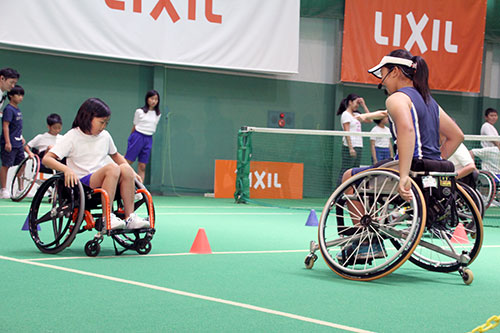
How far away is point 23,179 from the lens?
7461 mm

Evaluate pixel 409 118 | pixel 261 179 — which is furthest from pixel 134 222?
pixel 261 179

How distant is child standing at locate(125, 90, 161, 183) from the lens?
29.3 ft

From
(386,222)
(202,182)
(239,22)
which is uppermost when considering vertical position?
(239,22)

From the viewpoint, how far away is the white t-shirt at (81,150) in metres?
3.91

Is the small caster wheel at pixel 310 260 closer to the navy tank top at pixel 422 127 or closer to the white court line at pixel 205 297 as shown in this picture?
the navy tank top at pixel 422 127

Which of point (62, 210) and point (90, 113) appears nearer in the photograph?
point (62, 210)

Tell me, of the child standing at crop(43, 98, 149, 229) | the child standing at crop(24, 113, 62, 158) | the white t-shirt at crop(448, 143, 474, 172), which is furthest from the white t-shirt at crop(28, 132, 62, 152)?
the white t-shirt at crop(448, 143, 474, 172)

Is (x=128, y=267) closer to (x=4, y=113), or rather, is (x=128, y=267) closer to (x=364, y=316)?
(x=364, y=316)

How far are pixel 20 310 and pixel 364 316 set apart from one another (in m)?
1.26

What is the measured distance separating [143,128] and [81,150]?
16.7 feet

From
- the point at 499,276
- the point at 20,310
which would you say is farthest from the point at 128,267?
the point at 499,276

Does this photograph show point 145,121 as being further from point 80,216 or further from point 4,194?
point 80,216

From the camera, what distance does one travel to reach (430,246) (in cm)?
328

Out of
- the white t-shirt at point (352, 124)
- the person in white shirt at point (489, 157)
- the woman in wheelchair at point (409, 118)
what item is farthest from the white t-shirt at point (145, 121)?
the woman in wheelchair at point (409, 118)
